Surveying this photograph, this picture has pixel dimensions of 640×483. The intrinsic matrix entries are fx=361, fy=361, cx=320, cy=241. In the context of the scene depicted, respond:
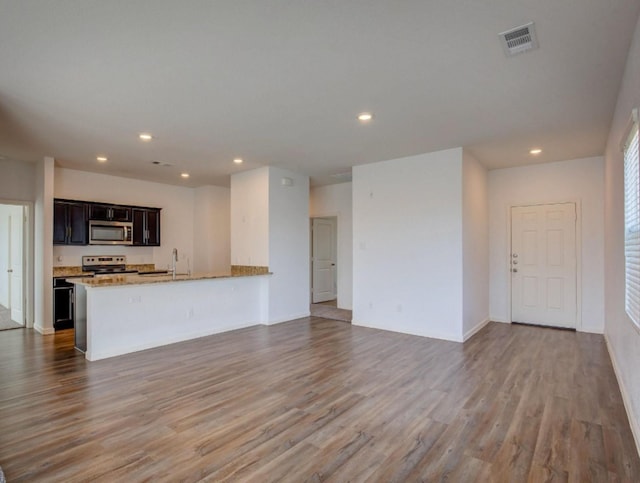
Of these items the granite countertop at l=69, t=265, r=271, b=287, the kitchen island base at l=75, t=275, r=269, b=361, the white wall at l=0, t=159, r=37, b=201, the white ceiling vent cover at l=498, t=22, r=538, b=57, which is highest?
the white ceiling vent cover at l=498, t=22, r=538, b=57

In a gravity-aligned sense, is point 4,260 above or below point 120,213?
below

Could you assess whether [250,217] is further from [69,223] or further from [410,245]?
[69,223]

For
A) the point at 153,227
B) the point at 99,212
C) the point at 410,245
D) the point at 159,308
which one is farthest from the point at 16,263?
the point at 410,245

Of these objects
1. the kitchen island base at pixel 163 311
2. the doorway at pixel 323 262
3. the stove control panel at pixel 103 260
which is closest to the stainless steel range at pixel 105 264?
the stove control panel at pixel 103 260

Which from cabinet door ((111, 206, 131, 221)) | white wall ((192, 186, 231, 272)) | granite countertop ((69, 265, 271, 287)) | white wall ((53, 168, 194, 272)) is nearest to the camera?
granite countertop ((69, 265, 271, 287))

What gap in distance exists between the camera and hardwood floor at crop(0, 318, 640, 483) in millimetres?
2193

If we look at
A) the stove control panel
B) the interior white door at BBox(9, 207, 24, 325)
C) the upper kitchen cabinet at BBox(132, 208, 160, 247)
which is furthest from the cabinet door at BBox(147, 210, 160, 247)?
the interior white door at BBox(9, 207, 24, 325)

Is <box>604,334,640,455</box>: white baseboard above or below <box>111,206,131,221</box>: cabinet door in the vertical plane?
below

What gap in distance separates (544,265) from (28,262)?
8.61 meters

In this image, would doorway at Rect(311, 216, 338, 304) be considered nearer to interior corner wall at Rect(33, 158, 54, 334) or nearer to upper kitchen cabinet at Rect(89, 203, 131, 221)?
upper kitchen cabinet at Rect(89, 203, 131, 221)

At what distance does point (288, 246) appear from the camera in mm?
6531

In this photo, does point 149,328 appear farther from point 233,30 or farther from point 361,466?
point 233,30

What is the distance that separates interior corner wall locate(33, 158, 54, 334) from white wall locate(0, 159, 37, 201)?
41 centimetres

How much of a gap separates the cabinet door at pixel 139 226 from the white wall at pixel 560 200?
6640mm
